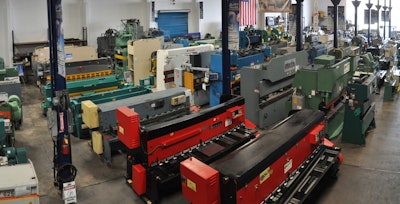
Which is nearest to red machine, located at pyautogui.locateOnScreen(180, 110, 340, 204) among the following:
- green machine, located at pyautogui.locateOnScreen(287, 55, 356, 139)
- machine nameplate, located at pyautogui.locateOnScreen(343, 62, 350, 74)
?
green machine, located at pyautogui.locateOnScreen(287, 55, 356, 139)

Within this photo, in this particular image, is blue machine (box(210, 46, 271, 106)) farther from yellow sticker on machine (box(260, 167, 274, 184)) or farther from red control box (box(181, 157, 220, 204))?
red control box (box(181, 157, 220, 204))

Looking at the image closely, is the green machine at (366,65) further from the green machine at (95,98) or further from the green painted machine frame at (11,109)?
the green painted machine frame at (11,109)

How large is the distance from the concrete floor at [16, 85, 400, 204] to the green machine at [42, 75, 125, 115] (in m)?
0.88

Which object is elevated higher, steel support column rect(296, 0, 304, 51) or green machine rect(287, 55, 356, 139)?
steel support column rect(296, 0, 304, 51)

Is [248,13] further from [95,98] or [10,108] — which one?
[10,108]

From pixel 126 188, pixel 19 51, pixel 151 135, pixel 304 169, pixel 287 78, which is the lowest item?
pixel 126 188

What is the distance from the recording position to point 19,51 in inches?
556

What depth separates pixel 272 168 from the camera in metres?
4.42

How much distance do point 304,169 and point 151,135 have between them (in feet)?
7.05

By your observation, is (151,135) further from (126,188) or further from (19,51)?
(19,51)

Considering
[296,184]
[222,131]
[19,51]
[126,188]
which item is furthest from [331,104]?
[19,51]

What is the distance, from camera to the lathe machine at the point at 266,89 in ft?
26.3

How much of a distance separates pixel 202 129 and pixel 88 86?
4.24 metres

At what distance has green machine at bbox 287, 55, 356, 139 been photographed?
7051mm
